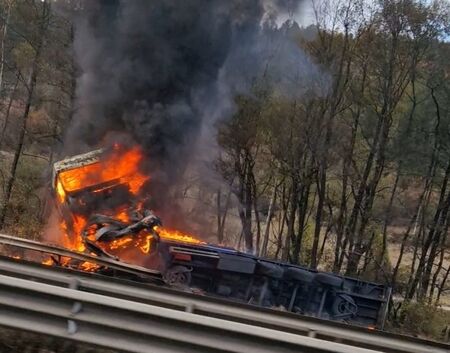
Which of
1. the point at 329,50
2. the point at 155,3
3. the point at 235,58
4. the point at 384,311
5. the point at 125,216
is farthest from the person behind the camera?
the point at 329,50

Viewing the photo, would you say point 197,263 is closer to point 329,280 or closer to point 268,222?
point 329,280

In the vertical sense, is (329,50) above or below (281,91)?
above

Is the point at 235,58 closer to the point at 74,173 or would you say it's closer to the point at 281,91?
the point at 281,91

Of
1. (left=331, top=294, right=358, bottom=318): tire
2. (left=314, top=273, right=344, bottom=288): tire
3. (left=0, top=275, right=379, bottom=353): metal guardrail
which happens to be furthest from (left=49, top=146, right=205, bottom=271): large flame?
(left=0, top=275, right=379, bottom=353): metal guardrail

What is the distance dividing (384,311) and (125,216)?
20.8 ft

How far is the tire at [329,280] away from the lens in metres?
11.4

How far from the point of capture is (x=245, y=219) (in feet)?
91.8

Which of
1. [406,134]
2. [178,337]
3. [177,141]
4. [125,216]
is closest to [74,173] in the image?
[125,216]

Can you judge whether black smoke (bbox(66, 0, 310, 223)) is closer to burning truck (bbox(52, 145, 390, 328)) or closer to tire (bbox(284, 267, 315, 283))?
burning truck (bbox(52, 145, 390, 328))

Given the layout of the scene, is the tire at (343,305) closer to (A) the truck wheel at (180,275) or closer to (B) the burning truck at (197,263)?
(B) the burning truck at (197,263)

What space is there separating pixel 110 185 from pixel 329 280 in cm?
604

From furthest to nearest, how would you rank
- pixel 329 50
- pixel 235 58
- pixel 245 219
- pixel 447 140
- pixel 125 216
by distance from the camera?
pixel 245 219, pixel 329 50, pixel 447 140, pixel 235 58, pixel 125 216

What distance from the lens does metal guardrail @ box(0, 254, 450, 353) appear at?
13.4 feet

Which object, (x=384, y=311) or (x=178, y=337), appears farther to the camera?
(x=384, y=311)
